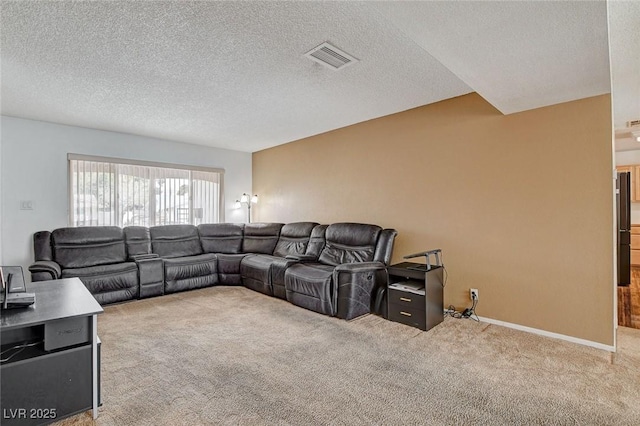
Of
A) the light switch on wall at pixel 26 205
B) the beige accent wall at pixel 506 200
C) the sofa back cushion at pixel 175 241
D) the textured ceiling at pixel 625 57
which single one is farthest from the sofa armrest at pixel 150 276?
the textured ceiling at pixel 625 57

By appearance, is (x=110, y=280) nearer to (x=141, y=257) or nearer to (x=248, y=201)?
(x=141, y=257)

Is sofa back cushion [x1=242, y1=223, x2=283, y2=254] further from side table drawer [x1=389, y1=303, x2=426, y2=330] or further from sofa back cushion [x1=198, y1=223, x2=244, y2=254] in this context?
side table drawer [x1=389, y1=303, x2=426, y2=330]

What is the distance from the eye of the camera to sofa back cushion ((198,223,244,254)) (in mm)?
5449

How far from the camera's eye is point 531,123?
3.04m

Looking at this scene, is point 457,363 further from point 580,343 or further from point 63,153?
point 63,153

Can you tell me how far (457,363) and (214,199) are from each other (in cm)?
507

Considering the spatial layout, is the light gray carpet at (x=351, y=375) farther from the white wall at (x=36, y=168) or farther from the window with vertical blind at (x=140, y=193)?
the window with vertical blind at (x=140, y=193)

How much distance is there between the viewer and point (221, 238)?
18.2ft

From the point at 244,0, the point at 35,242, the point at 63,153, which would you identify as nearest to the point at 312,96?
the point at 244,0

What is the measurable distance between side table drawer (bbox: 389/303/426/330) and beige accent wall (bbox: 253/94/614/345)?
0.71 meters

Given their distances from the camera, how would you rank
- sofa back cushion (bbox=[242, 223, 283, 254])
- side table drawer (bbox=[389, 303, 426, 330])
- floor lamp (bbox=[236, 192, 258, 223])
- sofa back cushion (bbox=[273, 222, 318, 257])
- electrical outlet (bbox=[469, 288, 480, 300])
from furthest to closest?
floor lamp (bbox=[236, 192, 258, 223])
sofa back cushion (bbox=[242, 223, 283, 254])
sofa back cushion (bbox=[273, 222, 318, 257])
electrical outlet (bbox=[469, 288, 480, 300])
side table drawer (bbox=[389, 303, 426, 330])

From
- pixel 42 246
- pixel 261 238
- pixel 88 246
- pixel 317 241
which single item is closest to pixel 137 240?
pixel 88 246

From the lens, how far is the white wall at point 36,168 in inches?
159

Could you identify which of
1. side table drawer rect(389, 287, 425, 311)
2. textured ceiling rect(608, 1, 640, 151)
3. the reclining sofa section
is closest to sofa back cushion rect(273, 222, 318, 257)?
the reclining sofa section
